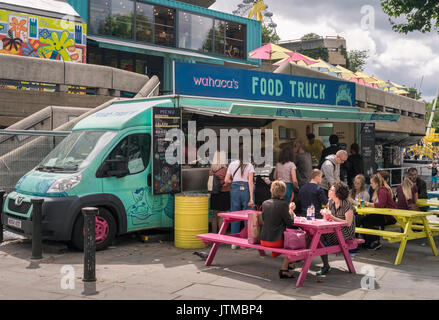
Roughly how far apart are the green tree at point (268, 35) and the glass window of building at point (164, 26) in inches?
1346

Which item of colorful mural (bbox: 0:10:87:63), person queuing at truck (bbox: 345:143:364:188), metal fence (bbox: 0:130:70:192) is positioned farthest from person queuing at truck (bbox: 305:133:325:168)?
colorful mural (bbox: 0:10:87:63)

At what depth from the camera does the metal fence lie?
34.4ft

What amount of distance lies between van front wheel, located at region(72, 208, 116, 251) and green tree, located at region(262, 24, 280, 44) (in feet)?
175

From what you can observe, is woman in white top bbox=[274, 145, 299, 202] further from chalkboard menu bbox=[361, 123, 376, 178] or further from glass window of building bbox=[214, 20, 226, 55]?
glass window of building bbox=[214, 20, 226, 55]

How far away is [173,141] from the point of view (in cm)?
943

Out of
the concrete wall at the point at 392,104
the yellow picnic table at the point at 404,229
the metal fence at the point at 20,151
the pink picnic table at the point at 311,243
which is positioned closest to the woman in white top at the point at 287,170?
the yellow picnic table at the point at 404,229

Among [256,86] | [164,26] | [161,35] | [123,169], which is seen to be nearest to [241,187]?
[123,169]

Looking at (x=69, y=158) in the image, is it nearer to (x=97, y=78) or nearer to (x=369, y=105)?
(x=97, y=78)

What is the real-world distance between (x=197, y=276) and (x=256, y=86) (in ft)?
20.6

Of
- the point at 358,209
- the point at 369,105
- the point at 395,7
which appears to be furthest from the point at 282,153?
the point at 369,105

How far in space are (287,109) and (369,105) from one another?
46.5ft

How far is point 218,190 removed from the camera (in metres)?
9.48

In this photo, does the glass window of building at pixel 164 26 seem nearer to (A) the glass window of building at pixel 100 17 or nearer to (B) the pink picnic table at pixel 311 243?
(A) the glass window of building at pixel 100 17

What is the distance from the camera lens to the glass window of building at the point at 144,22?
2533cm
